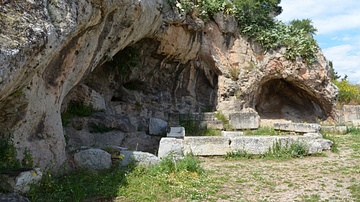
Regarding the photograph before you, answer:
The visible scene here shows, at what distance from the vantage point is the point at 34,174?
510 cm

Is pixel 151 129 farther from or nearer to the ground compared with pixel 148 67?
nearer to the ground

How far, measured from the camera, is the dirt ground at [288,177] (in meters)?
5.56

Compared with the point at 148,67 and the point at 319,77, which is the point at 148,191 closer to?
the point at 148,67

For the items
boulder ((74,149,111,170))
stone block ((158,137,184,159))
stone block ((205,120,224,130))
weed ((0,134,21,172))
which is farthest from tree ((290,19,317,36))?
weed ((0,134,21,172))

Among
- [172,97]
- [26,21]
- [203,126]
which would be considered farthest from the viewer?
[172,97]

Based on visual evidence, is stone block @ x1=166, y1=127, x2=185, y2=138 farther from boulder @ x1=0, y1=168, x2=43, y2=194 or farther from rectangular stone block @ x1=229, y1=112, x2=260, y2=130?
boulder @ x1=0, y1=168, x2=43, y2=194

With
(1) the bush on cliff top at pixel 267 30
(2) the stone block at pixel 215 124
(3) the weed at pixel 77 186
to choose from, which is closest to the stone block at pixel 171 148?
(3) the weed at pixel 77 186

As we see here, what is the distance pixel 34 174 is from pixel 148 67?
349 inches

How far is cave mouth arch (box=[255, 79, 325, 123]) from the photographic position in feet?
57.5

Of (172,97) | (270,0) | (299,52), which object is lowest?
(172,97)

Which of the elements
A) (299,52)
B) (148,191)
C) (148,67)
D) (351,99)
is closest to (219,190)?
(148,191)

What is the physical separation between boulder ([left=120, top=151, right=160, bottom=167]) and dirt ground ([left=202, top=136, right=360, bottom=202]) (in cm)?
128

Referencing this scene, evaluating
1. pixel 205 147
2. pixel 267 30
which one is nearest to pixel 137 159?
pixel 205 147

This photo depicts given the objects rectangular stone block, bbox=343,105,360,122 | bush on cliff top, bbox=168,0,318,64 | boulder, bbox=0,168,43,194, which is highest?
bush on cliff top, bbox=168,0,318,64
